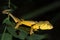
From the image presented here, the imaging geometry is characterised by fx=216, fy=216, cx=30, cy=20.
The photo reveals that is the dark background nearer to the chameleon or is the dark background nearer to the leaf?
the chameleon

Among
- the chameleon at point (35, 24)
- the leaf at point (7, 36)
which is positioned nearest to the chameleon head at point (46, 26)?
the chameleon at point (35, 24)

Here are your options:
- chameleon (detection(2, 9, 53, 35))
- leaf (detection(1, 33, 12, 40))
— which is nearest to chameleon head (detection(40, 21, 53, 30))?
chameleon (detection(2, 9, 53, 35))

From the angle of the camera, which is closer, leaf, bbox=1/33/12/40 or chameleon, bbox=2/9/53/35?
leaf, bbox=1/33/12/40

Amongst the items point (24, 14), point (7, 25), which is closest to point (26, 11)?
point (24, 14)

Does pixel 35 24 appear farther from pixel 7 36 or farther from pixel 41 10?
pixel 7 36

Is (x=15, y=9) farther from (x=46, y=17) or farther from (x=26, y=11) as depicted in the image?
(x=46, y=17)

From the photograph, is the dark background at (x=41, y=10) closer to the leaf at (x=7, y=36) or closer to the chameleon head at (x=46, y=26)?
the chameleon head at (x=46, y=26)

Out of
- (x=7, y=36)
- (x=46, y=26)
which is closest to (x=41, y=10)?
(x=46, y=26)

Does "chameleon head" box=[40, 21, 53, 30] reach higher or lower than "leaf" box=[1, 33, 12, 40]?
higher
